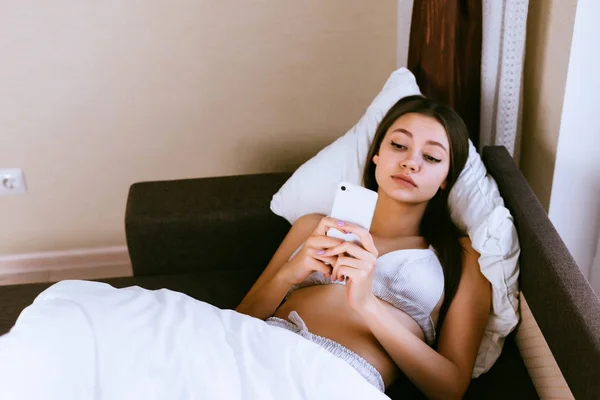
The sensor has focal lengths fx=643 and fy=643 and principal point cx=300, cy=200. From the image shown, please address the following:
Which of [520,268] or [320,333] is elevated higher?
[520,268]

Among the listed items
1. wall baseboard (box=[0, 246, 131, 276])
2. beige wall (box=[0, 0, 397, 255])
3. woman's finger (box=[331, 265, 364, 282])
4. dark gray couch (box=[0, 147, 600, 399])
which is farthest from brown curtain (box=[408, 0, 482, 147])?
wall baseboard (box=[0, 246, 131, 276])

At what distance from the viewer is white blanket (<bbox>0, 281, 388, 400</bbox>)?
1024 millimetres

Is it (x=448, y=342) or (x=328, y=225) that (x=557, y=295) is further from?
(x=328, y=225)

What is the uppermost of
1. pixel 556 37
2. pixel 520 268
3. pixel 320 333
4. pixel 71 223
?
pixel 556 37

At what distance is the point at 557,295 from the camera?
111 cm

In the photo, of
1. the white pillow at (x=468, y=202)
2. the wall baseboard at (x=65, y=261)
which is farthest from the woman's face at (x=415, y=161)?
the wall baseboard at (x=65, y=261)

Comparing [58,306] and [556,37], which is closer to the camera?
[58,306]

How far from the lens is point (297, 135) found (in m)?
2.17

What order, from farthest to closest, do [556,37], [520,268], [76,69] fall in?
[76,69]
[556,37]
[520,268]

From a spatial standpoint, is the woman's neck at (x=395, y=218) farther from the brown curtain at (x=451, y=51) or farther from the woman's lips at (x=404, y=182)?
the brown curtain at (x=451, y=51)

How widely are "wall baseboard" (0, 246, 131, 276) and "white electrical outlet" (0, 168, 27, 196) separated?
26 centimetres

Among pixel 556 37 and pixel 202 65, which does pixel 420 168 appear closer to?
pixel 556 37

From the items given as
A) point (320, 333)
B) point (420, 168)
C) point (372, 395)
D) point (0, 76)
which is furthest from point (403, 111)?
point (0, 76)

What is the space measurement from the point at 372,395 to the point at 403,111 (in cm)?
66
